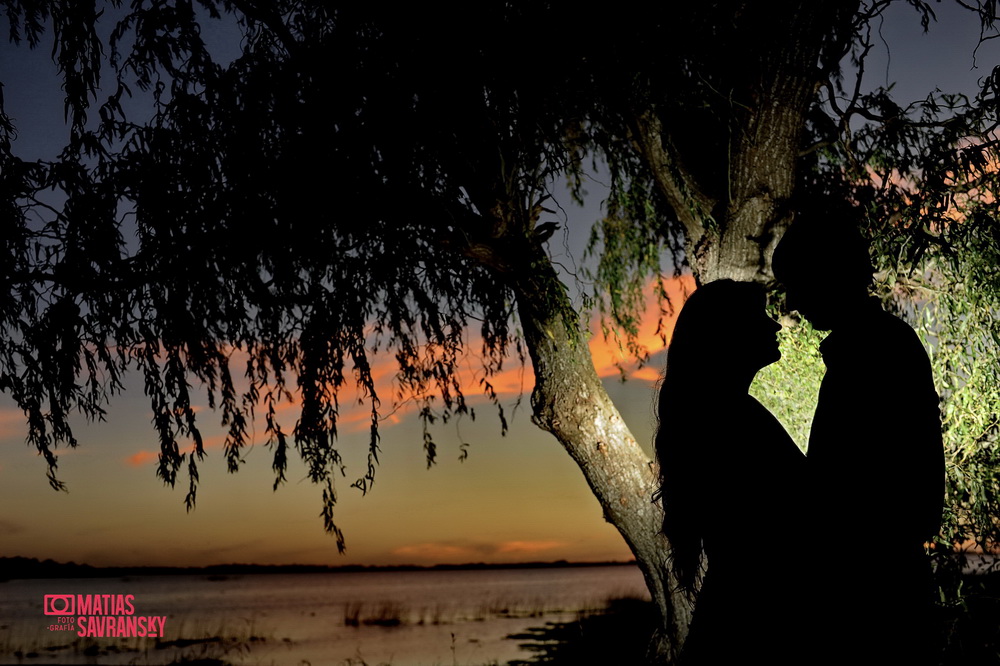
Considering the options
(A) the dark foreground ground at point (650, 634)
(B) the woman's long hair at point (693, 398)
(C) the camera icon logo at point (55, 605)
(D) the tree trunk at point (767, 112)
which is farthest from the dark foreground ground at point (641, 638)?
(B) the woman's long hair at point (693, 398)

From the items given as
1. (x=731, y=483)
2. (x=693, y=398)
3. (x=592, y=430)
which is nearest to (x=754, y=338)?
(x=693, y=398)

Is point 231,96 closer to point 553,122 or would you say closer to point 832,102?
point 553,122

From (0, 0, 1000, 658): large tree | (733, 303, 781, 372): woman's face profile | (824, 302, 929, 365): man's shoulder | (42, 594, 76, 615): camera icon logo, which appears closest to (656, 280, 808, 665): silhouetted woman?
(733, 303, 781, 372): woman's face profile

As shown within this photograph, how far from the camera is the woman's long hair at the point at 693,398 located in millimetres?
1470

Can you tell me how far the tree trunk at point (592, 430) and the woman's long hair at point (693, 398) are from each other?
313 cm

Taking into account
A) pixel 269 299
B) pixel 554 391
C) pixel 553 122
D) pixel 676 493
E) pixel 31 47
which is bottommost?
pixel 676 493

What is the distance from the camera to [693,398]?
1.50 metres

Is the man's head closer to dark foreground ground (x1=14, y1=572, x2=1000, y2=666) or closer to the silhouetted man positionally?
A: the silhouetted man

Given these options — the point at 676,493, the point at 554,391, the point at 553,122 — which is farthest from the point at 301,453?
the point at 676,493

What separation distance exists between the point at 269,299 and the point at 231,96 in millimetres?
1369

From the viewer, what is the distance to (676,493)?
1.54m

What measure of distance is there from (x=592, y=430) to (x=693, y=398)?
351 centimetres

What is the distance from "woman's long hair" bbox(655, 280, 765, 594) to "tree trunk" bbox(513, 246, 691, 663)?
3125 mm

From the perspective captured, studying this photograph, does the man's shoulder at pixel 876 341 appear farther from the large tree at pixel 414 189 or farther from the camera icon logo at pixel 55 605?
the camera icon logo at pixel 55 605
